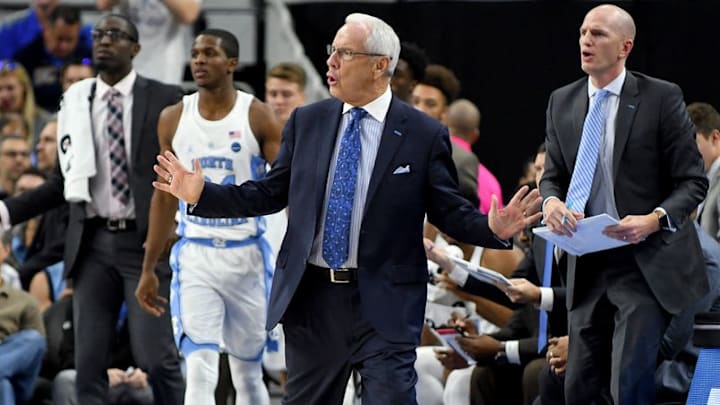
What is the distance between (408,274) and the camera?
6.30 meters

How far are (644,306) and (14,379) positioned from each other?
3902mm

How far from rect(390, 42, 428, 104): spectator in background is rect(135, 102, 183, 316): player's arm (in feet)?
6.41

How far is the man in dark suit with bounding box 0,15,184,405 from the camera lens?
812 centimetres

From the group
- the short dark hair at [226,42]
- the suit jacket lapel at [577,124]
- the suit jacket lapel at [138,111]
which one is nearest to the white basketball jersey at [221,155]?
the short dark hair at [226,42]

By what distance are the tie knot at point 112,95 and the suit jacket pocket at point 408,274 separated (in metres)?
2.69

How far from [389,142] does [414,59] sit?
3485mm

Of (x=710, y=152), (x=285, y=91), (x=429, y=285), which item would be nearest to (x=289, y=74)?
(x=285, y=91)

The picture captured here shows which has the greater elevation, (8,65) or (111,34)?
(111,34)

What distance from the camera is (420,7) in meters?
11.0

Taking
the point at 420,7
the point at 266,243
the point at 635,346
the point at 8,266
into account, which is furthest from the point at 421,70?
the point at 635,346

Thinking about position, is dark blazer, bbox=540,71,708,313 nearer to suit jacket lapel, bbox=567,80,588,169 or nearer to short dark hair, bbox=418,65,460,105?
suit jacket lapel, bbox=567,80,588,169

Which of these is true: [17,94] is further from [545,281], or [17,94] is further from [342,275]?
[342,275]

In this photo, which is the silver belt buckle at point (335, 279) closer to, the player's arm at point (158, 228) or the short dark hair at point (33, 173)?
the player's arm at point (158, 228)

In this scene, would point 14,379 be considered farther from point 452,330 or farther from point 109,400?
point 452,330
